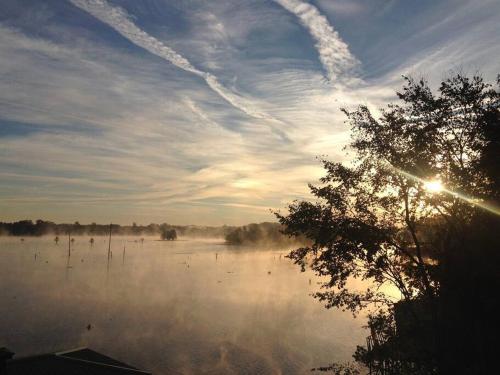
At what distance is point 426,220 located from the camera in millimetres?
23891

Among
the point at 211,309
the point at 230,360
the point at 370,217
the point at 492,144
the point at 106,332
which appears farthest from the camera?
the point at 211,309

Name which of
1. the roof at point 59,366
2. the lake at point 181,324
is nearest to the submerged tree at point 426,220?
the roof at point 59,366

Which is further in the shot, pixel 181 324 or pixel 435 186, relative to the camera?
pixel 181 324

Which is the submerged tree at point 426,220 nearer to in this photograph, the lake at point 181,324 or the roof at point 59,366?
the roof at point 59,366

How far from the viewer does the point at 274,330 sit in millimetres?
59750

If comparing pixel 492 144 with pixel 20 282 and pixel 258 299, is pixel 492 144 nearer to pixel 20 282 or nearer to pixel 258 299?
pixel 258 299

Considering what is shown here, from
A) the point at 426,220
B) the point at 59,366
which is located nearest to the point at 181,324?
the point at 59,366

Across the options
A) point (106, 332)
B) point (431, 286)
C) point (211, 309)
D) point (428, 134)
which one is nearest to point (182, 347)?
point (106, 332)

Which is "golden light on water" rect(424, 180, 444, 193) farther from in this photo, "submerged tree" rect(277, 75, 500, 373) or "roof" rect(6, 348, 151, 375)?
"roof" rect(6, 348, 151, 375)

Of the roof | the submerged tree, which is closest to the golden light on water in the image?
the submerged tree

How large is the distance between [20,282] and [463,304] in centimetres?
10522

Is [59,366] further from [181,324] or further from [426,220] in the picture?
[181,324]

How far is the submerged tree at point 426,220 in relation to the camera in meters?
20.5

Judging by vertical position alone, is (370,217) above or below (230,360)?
above
